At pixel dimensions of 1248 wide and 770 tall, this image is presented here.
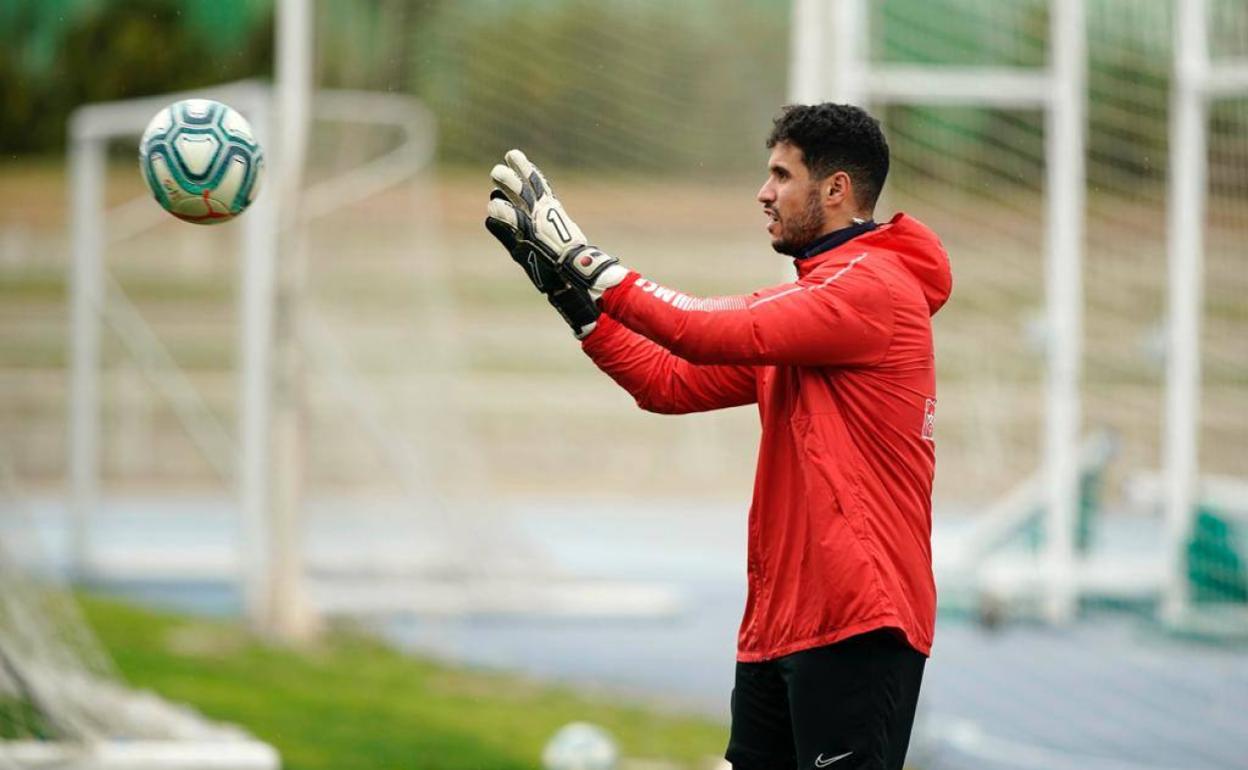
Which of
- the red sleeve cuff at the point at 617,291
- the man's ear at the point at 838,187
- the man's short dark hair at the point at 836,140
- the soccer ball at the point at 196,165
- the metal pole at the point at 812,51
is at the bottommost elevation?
the red sleeve cuff at the point at 617,291

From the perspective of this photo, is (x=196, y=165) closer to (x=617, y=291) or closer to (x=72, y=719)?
(x=617, y=291)

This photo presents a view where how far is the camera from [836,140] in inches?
149

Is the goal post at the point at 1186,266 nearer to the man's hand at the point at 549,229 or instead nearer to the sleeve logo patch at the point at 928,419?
the sleeve logo patch at the point at 928,419

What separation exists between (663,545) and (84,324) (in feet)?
18.9

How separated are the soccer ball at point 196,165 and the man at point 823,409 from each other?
3.39 feet

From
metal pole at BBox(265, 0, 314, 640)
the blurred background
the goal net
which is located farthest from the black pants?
metal pole at BBox(265, 0, 314, 640)

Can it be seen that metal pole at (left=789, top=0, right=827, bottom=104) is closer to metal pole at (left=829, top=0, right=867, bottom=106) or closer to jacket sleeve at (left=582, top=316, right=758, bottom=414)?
metal pole at (left=829, top=0, right=867, bottom=106)

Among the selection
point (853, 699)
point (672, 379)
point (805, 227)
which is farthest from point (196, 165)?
point (853, 699)

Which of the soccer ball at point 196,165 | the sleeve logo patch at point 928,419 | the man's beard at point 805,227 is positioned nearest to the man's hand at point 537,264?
the man's beard at point 805,227

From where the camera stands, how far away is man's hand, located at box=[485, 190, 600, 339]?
12.5 feet

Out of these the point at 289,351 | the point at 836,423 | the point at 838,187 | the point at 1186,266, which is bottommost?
the point at 836,423

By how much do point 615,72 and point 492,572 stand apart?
3.39 m

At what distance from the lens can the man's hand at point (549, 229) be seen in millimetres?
3748

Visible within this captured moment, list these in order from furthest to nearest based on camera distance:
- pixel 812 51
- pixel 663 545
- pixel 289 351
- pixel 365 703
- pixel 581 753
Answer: pixel 663 545, pixel 289 351, pixel 365 703, pixel 812 51, pixel 581 753
